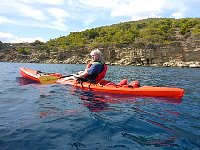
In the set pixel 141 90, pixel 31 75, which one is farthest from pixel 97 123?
pixel 31 75

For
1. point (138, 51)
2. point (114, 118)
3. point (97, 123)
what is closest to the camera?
point (97, 123)

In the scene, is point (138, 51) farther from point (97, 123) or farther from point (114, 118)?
point (97, 123)

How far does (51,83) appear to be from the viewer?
13.5 metres

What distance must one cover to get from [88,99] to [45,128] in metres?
3.89

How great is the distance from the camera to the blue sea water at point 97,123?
4.79m

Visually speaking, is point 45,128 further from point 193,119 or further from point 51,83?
point 51,83

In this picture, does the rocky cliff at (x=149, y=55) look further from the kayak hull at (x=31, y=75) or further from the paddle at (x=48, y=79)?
the paddle at (x=48, y=79)

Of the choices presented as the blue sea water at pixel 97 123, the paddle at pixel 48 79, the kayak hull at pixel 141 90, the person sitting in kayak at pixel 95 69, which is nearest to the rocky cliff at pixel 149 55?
the paddle at pixel 48 79

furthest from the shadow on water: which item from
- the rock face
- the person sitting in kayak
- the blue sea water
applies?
the rock face

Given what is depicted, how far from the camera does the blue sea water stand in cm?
479

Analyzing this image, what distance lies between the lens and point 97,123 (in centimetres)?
611

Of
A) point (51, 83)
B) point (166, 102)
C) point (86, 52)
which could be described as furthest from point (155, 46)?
point (166, 102)

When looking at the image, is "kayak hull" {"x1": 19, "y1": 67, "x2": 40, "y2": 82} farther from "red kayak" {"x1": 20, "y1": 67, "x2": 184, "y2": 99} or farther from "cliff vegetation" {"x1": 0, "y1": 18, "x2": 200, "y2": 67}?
"cliff vegetation" {"x1": 0, "y1": 18, "x2": 200, "y2": 67}

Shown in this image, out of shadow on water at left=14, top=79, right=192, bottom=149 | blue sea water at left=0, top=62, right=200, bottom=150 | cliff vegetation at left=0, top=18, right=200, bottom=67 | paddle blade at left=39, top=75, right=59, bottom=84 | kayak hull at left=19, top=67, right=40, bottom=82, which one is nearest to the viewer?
blue sea water at left=0, top=62, right=200, bottom=150
